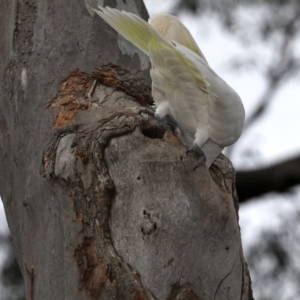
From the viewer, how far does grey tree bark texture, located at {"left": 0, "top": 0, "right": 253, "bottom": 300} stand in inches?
65.4

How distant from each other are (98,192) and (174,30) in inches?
23.4

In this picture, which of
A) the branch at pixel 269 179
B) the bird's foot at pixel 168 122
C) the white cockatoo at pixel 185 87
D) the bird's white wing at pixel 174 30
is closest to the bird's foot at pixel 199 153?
the white cockatoo at pixel 185 87

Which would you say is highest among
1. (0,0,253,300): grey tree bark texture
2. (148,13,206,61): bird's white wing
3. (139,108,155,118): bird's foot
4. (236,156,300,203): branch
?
(148,13,206,61): bird's white wing

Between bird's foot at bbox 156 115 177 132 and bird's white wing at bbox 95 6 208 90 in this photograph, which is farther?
bird's foot at bbox 156 115 177 132

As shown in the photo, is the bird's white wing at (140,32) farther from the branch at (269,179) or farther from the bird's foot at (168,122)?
the branch at (269,179)

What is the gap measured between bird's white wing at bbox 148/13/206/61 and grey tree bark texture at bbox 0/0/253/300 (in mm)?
199

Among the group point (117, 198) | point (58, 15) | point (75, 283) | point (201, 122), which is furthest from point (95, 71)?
point (75, 283)

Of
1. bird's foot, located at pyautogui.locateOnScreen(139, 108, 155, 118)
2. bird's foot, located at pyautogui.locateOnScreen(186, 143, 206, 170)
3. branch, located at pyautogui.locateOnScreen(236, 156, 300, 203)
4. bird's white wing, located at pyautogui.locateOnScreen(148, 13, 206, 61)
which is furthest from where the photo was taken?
branch, located at pyautogui.locateOnScreen(236, 156, 300, 203)

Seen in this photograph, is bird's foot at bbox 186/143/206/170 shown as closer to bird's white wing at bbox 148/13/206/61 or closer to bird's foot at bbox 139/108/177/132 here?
bird's foot at bbox 139/108/177/132

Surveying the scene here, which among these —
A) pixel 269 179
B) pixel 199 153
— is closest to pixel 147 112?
pixel 199 153

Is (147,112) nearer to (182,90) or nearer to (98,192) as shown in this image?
(182,90)

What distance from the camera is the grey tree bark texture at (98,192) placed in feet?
5.45

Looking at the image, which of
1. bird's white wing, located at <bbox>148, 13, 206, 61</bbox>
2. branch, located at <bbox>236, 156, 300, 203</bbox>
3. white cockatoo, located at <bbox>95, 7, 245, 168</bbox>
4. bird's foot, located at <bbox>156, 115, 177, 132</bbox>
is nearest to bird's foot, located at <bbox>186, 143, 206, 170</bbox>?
white cockatoo, located at <bbox>95, 7, 245, 168</bbox>

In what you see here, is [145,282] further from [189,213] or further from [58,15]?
[58,15]
